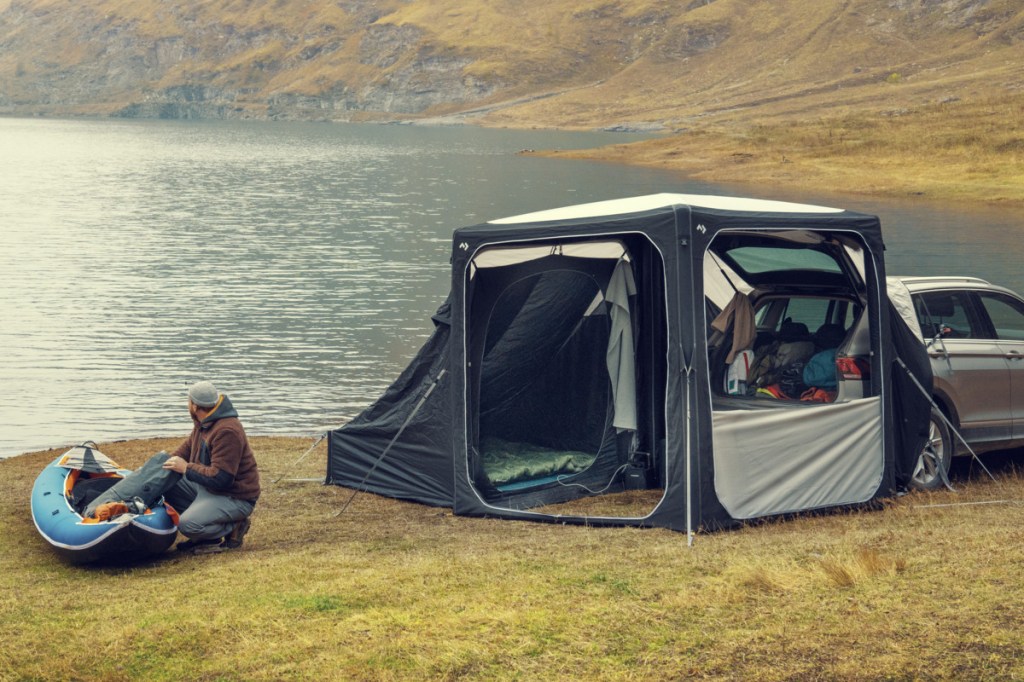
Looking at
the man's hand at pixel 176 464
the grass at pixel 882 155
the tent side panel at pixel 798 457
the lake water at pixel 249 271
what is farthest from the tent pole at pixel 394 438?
the grass at pixel 882 155

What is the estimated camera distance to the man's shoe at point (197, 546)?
37.5 ft

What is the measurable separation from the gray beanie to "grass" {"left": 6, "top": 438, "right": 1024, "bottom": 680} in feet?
4.68

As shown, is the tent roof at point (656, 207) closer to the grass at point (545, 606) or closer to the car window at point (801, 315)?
the car window at point (801, 315)

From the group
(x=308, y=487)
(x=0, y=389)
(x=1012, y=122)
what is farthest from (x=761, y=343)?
(x=1012, y=122)

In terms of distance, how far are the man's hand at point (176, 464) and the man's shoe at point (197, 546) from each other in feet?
2.63

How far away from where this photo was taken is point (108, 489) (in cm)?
1181

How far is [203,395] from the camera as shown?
11.1m

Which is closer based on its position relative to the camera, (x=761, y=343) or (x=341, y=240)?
(x=761, y=343)

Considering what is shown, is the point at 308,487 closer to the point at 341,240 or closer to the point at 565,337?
the point at 565,337

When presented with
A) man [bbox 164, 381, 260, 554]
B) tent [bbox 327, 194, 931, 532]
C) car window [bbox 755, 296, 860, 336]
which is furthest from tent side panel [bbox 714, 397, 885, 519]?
man [bbox 164, 381, 260, 554]

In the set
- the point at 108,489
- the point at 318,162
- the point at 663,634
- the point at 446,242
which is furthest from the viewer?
the point at 318,162

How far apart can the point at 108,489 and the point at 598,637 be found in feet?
19.8

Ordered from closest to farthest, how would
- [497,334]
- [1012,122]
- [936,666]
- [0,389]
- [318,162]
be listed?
[936,666] < [497,334] < [0,389] < [1012,122] < [318,162]

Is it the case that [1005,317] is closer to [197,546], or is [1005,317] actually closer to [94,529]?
[197,546]
